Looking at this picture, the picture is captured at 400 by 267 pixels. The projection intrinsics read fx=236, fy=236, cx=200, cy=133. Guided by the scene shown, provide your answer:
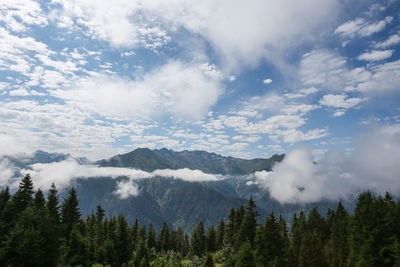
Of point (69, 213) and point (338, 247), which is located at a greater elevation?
point (69, 213)

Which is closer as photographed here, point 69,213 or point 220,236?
point 69,213

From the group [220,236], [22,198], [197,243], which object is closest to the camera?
[22,198]

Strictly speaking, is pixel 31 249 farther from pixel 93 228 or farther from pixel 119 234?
pixel 93 228

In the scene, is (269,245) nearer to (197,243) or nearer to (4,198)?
(4,198)

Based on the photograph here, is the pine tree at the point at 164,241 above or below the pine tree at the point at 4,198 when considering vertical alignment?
below

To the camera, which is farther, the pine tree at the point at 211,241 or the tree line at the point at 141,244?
the pine tree at the point at 211,241

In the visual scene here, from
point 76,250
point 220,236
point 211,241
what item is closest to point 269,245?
point 76,250

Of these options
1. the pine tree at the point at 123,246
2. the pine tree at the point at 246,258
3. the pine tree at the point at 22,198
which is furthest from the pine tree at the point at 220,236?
the pine tree at the point at 22,198

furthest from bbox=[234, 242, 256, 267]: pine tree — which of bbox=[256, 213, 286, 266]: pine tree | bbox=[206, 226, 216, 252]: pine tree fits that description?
bbox=[206, 226, 216, 252]: pine tree

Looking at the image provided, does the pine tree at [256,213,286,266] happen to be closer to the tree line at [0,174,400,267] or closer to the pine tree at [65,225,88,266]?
the tree line at [0,174,400,267]

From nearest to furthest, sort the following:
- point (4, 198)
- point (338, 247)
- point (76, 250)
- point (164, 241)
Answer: point (76, 250)
point (4, 198)
point (338, 247)
point (164, 241)

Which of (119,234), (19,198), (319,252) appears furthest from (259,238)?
(19,198)

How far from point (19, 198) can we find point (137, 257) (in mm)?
34290

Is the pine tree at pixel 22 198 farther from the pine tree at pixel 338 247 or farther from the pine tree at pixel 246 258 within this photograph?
the pine tree at pixel 338 247
